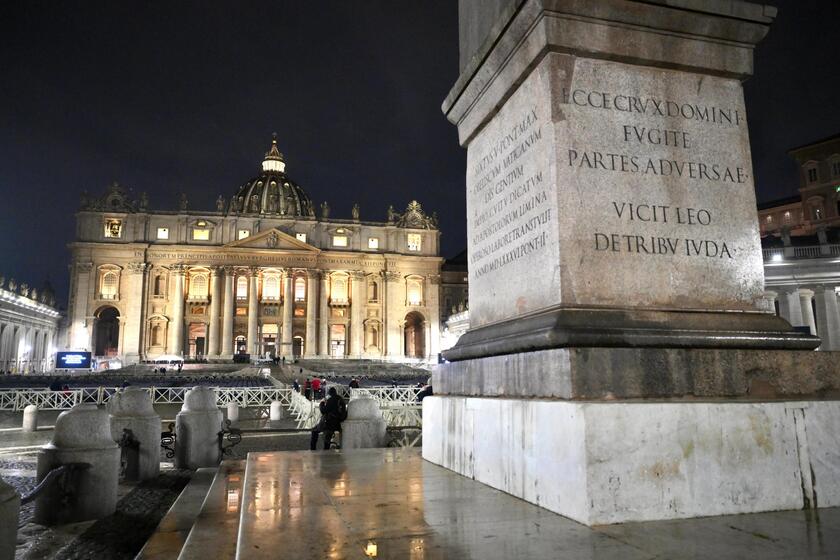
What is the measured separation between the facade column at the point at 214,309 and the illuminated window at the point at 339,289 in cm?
1416

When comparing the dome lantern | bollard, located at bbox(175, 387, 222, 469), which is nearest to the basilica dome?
the dome lantern

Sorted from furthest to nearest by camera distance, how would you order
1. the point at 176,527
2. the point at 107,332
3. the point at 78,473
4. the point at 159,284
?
1. the point at 107,332
2. the point at 159,284
3. the point at 78,473
4. the point at 176,527

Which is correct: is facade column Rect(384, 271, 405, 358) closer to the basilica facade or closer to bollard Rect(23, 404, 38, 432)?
the basilica facade

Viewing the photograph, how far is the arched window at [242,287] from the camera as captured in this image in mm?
75812

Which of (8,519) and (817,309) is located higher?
(817,309)

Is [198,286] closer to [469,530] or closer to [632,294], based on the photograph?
[632,294]

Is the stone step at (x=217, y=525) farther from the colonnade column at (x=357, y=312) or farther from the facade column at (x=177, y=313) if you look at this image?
the colonnade column at (x=357, y=312)

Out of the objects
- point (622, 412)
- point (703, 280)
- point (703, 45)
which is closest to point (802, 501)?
point (622, 412)

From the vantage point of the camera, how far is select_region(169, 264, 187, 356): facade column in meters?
71.2

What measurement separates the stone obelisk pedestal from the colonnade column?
7326cm

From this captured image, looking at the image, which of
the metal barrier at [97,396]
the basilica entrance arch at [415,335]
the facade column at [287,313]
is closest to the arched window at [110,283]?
the facade column at [287,313]

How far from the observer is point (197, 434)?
892 cm

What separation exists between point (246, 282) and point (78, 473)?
7269 centimetres

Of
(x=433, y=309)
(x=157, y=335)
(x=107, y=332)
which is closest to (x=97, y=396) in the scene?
(x=157, y=335)
